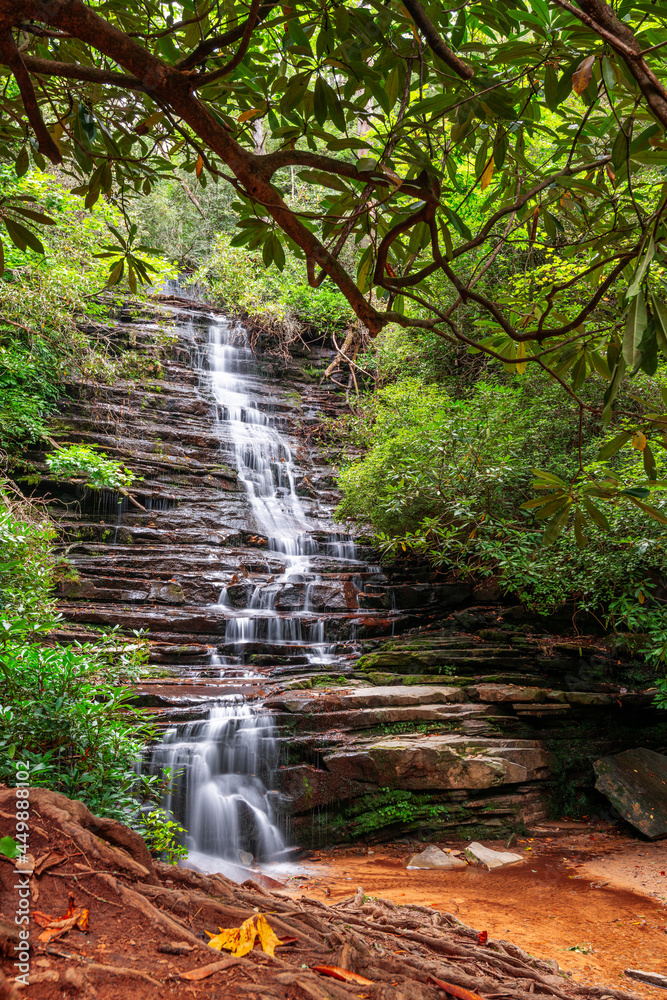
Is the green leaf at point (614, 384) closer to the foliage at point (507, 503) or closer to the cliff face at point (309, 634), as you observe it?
the foliage at point (507, 503)

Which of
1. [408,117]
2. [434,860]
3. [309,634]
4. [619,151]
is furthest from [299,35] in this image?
[309,634]

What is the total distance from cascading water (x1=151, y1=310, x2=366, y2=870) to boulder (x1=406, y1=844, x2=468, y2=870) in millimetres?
1326

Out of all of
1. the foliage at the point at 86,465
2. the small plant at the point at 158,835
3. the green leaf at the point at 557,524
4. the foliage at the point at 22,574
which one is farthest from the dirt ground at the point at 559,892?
the foliage at the point at 86,465

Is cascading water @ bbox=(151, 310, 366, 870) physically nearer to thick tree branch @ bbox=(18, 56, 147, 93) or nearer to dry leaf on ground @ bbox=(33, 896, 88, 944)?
dry leaf on ground @ bbox=(33, 896, 88, 944)

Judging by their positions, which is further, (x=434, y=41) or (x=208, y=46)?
(x=208, y=46)

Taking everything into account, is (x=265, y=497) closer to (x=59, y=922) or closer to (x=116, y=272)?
(x=116, y=272)

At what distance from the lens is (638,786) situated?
645 centimetres

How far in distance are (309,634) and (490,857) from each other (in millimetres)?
4526

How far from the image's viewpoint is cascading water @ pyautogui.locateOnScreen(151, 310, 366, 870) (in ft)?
19.1

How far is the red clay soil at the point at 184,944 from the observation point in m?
1.59

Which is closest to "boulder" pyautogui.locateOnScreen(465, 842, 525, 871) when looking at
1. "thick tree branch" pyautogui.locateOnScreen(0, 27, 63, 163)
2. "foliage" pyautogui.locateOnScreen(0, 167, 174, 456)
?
"thick tree branch" pyautogui.locateOnScreen(0, 27, 63, 163)

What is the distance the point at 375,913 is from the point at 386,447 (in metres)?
7.57

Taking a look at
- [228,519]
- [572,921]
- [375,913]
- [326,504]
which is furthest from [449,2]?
[326,504]

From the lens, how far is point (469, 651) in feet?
27.0
